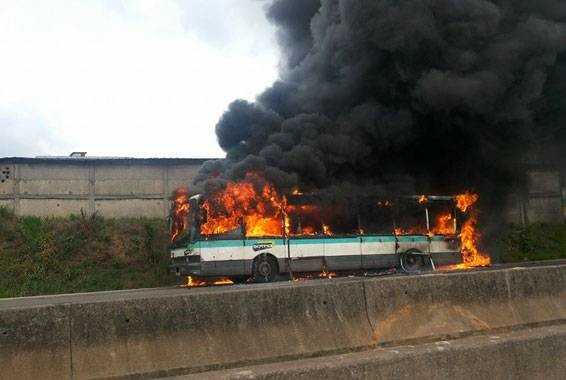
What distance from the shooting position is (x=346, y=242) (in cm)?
1303

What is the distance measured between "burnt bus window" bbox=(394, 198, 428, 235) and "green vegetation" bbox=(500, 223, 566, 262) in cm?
889

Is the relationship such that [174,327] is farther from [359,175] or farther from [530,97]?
[530,97]

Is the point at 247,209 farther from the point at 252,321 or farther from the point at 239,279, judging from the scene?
the point at 252,321

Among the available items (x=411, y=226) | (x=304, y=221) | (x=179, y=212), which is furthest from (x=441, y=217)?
(x=179, y=212)

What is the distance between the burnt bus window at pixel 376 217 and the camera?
43.9 ft

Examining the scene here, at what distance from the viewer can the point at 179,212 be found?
43.5 ft

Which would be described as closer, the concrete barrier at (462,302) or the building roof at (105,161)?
the concrete barrier at (462,302)

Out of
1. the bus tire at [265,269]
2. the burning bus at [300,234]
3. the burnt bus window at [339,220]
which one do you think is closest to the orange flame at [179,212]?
the burning bus at [300,234]

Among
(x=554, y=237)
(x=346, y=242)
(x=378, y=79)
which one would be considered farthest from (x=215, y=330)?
(x=554, y=237)

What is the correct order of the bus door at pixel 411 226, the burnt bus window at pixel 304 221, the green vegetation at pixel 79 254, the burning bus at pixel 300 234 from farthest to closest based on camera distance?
1. the green vegetation at pixel 79 254
2. the bus door at pixel 411 226
3. the burnt bus window at pixel 304 221
4. the burning bus at pixel 300 234

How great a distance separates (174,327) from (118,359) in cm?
40

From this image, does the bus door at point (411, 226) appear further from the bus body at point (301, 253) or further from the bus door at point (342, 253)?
the bus door at point (342, 253)

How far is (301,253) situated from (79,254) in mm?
8382

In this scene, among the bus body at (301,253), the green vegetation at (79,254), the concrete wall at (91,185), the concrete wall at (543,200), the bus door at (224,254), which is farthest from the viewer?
the concrete wall at (543,200)
